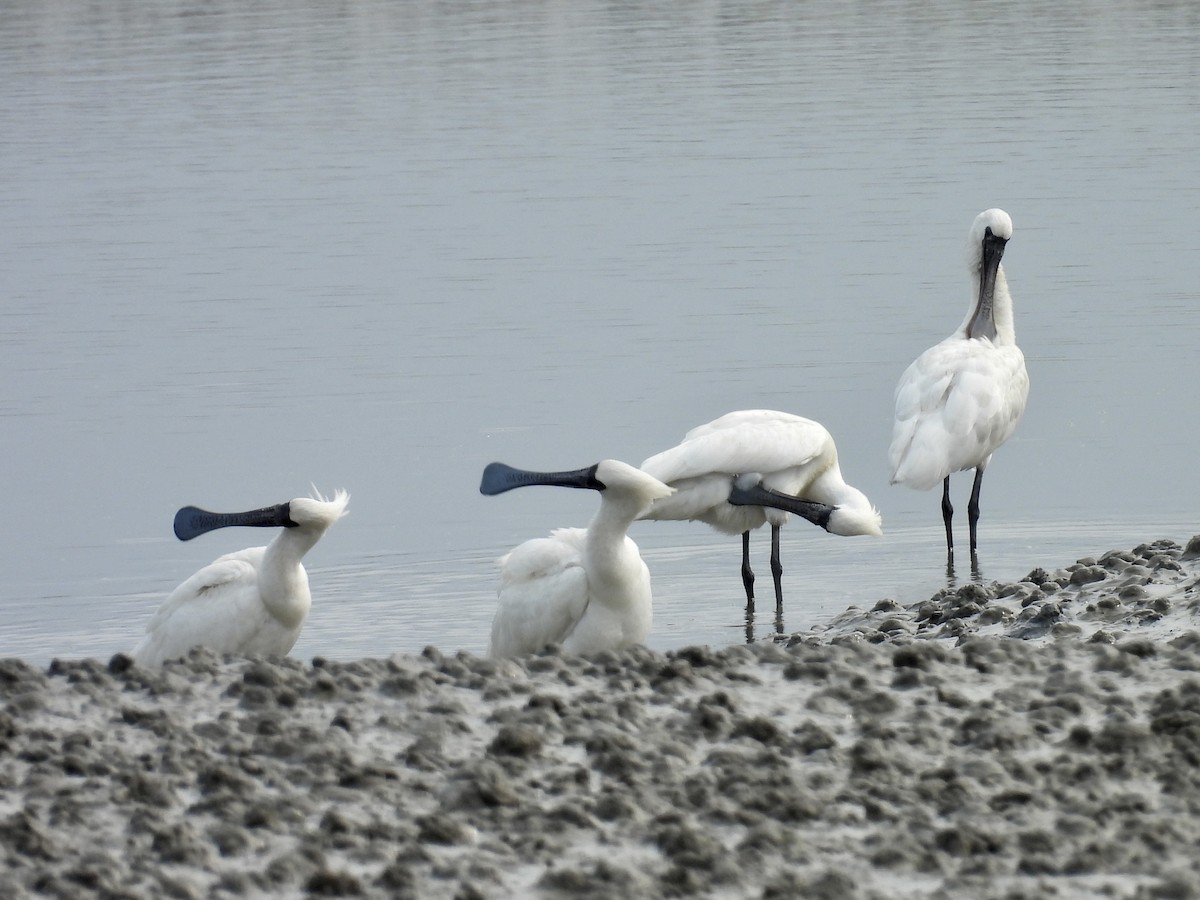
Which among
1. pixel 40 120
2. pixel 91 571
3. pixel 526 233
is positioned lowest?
pixel 91 571

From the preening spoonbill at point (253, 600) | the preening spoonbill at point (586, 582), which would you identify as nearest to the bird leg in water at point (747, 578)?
the preening spoonbill at point (586, 582)

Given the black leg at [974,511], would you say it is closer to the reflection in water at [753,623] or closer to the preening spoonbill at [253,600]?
the reflection in water at [753,623]

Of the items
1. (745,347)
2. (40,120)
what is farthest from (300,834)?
(40,120)

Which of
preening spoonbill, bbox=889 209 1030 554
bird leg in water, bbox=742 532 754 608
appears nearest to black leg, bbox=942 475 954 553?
preening spoonbill, bbox=889 209 1030 554

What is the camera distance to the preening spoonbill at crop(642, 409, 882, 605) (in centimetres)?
1090

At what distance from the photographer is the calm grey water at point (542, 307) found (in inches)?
483

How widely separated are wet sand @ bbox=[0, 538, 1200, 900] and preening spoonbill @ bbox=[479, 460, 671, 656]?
1.37 metres

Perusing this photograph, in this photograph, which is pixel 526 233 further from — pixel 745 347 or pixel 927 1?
pixel 927 1

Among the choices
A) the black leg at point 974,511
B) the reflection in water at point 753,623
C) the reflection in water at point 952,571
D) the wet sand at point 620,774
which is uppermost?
the wet sand at point 620,774

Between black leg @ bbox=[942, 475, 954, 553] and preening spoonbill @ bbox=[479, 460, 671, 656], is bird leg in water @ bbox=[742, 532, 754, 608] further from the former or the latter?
preening spoonbill @ bbox=[479, 460, 671, 656]

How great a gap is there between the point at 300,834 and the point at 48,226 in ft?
63.5

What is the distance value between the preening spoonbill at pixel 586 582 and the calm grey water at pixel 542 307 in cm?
127

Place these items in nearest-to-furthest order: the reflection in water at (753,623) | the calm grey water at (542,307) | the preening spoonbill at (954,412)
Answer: the reflection in water at (753,623) → the preening spoonbill at (954,412) → the calm grey water at (542,307)

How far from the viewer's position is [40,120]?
110 feet
